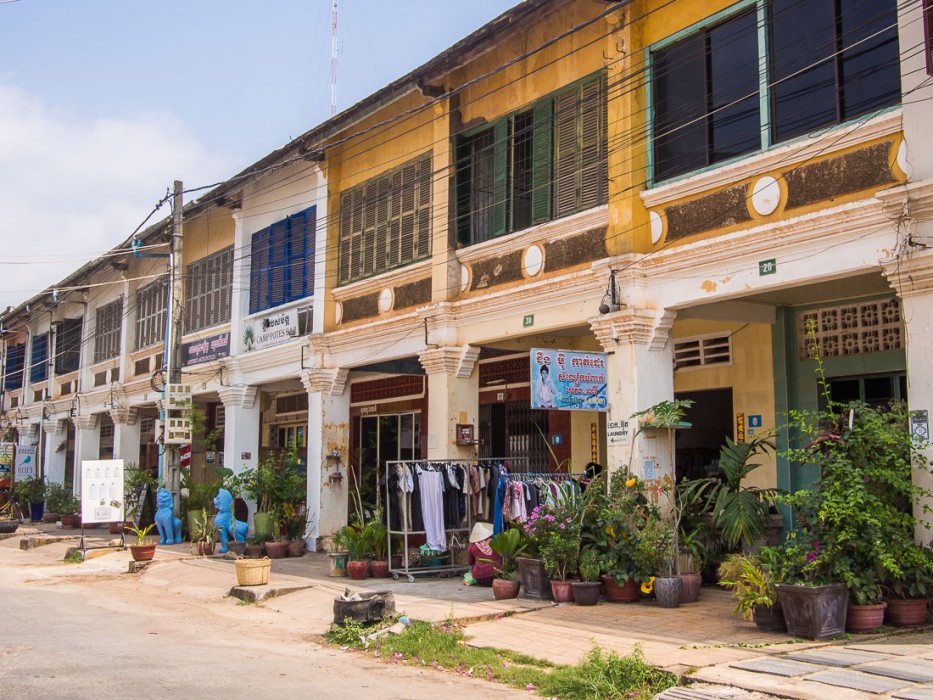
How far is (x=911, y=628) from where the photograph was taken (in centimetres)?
805

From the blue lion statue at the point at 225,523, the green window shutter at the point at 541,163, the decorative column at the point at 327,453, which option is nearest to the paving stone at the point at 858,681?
the green window shutter at the point at 541,163

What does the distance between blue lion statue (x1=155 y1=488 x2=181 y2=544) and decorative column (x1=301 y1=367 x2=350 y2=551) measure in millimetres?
4230

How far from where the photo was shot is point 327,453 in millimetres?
16875

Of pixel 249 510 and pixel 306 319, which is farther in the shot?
pixel 249 510

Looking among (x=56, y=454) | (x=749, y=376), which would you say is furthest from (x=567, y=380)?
(x=56, y=454)

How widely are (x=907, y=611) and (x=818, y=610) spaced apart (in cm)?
89

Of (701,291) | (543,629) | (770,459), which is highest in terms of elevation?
(701,291)

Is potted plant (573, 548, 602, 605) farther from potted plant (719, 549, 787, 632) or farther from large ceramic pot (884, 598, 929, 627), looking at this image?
large ceramic pot (884, 598, 929, 627)

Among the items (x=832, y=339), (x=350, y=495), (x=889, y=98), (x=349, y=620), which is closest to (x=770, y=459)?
(x=832, y=339)

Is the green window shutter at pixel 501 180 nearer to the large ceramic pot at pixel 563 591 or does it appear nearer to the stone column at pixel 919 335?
the large ceramic pot at pixel 563 591

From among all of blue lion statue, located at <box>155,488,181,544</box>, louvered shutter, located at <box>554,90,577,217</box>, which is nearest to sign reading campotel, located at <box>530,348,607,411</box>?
louvered shutter, located at <box>554,90,577,217</box>

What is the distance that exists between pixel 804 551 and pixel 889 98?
14.5 feet

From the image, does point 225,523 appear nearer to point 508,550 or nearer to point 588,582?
point 508,550

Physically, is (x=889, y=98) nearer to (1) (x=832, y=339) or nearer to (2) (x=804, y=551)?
(1) (x=832, y=339)
